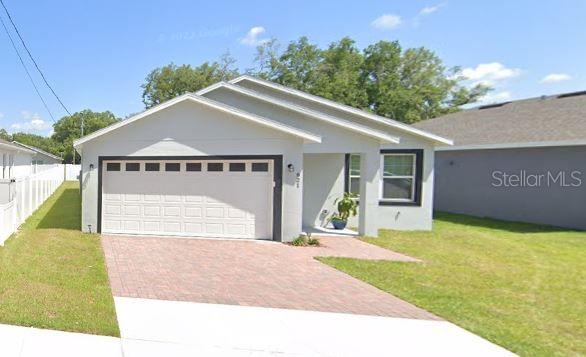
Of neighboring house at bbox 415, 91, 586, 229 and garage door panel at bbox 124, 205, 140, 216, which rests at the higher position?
neighboring house at bbox 415, 91, 586, 229

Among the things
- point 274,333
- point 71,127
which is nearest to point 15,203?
point 274,333

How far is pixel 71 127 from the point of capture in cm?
7681

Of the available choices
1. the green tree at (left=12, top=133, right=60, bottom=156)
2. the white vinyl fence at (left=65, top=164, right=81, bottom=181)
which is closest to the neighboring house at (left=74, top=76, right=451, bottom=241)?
the white vinyl fence at (left=65, top=164, right=81, bottom=181)

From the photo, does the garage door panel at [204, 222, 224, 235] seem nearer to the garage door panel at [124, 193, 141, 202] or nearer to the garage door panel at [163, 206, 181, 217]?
the garage door panel at [163, 206, 181, 217]

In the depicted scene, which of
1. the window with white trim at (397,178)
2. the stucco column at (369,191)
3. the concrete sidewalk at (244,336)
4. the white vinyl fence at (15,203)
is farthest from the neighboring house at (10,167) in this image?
the window with white trim at (397,178)

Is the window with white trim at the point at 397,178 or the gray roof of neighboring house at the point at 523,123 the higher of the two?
the gray roof of neighboring house at the point at 523,123

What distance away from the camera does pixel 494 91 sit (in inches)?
1672

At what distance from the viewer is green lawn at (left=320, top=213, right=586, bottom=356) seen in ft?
17.1

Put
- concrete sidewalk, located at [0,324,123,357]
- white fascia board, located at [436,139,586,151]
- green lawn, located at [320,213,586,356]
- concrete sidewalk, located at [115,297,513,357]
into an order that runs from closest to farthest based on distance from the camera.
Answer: concrete sidewalk, located at [0,324,123,357]
concrete sidewalk, located at [115,297,513,357]
green lawn, located at [320,213,586,356]
white fascia board, located at [436,139,586,151]

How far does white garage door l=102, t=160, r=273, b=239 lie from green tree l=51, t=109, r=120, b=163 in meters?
69.2

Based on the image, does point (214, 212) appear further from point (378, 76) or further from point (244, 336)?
point (378, 76)

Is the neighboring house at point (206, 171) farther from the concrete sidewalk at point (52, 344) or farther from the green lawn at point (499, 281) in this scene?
the concrete sidewalk at point (52, 344)

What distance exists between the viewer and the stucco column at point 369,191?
1208 cm

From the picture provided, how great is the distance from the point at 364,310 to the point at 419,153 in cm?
916
